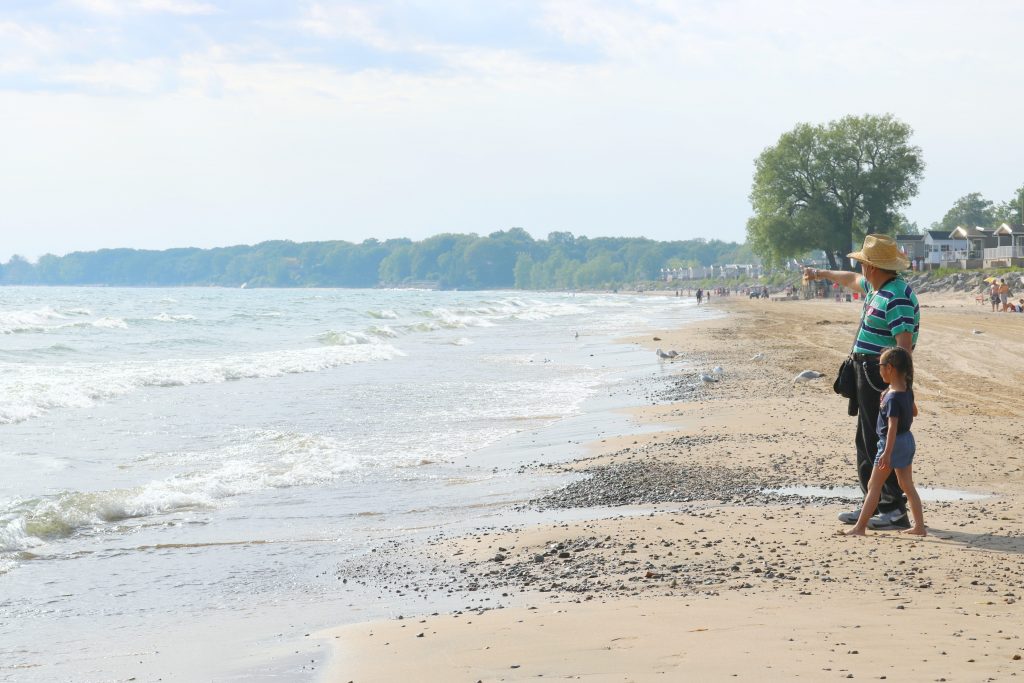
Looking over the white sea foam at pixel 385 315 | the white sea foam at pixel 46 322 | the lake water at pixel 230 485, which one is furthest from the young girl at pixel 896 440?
the white sea foam at pixel 385 315

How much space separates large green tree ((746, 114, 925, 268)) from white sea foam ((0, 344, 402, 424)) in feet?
178

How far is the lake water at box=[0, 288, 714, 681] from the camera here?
515 centimetres

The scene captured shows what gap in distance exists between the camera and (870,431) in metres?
6.33

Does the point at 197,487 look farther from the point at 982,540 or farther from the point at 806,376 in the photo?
the point at 806,376

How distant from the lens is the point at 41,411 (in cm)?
1420

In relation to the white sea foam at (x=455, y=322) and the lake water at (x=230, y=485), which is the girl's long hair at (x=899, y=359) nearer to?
the lake water at (x=230, y=485)

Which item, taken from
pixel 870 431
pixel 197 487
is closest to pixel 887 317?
pixel 870 431

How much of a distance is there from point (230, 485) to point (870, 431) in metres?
5.62

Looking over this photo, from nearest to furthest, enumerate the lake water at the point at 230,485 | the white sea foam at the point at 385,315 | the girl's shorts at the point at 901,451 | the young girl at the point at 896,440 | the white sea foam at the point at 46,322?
the lake water at the point at 230,485 → the young girl at the point at 896,440 → the girl's shorts at the point at 901,451 → the white sea foam at the point at 46,322 → the white sea foam at the point at 385,315

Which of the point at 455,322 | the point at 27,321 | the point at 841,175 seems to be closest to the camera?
the point at 27,321

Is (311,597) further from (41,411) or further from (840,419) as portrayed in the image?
(41,411)

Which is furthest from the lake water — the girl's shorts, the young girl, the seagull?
the girl's shorts

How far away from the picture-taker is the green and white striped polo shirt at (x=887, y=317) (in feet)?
20.0

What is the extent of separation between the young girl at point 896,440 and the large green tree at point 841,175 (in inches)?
2800
